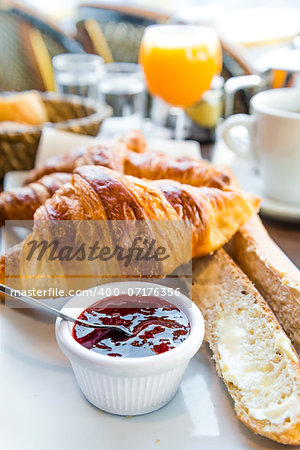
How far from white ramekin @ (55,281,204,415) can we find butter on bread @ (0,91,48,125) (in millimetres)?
1152

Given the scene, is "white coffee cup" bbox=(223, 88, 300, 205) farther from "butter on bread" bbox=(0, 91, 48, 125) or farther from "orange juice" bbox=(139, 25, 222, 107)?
"butter on bread" bbox=(0, 91, 48, 125)

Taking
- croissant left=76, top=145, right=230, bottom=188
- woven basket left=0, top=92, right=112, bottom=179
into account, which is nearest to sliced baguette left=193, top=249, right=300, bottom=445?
croissant left=76, top=145, right=230, bottom=188

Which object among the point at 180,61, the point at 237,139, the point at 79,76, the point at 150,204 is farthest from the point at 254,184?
the point at 79,76

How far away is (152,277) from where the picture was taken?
3.67ft

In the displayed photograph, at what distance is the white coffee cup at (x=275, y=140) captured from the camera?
4.74 feet

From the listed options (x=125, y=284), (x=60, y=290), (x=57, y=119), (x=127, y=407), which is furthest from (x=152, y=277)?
(x=57, y=119)

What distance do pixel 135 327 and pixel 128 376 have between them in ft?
0.37

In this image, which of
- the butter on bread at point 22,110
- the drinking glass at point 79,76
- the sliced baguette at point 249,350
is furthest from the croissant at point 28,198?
the drinking glass at point 79,76

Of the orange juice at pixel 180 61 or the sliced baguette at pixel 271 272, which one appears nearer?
the sliced baguette at pixel 271 272

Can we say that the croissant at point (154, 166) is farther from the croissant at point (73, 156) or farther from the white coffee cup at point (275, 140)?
the white coffee cup at point (275, 140)

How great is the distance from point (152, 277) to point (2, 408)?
432 millimetres

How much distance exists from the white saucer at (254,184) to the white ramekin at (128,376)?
705mm

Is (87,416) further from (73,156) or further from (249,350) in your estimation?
(73,156)

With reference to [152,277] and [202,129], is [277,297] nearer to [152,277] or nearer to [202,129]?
[152,277]
